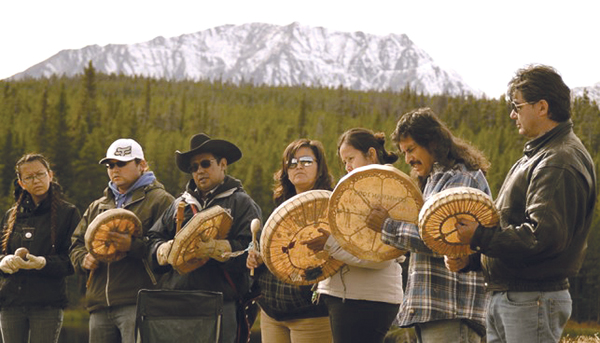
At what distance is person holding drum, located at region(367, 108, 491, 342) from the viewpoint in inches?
188

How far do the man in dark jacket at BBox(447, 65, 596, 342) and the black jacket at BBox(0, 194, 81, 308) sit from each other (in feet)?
14.2

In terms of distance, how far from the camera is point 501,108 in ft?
417

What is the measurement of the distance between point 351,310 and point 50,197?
11.1 feet

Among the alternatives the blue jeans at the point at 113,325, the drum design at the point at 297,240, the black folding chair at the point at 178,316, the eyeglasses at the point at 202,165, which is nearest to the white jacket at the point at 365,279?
the drum design at the point at 297,240

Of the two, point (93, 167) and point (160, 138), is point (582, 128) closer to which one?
point (160, 138)

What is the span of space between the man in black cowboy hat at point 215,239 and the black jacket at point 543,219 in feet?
8.47

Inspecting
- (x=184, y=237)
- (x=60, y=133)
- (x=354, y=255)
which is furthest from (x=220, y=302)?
(x=60, y=133)

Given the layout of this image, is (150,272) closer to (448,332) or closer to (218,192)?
(218,192)

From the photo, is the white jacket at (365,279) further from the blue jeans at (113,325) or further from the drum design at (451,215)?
the blue jeans at (113,325)

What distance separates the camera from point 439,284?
15.9 ft

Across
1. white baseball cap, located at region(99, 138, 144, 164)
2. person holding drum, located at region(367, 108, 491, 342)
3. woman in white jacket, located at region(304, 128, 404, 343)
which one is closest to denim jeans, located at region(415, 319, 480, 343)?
person holding drum, located at region(367, 108, 491, 342)

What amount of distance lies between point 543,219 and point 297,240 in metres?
2.08

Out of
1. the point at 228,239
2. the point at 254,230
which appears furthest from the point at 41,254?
the point at 254,230

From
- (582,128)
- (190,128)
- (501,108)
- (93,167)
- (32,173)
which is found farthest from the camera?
(501,108)
